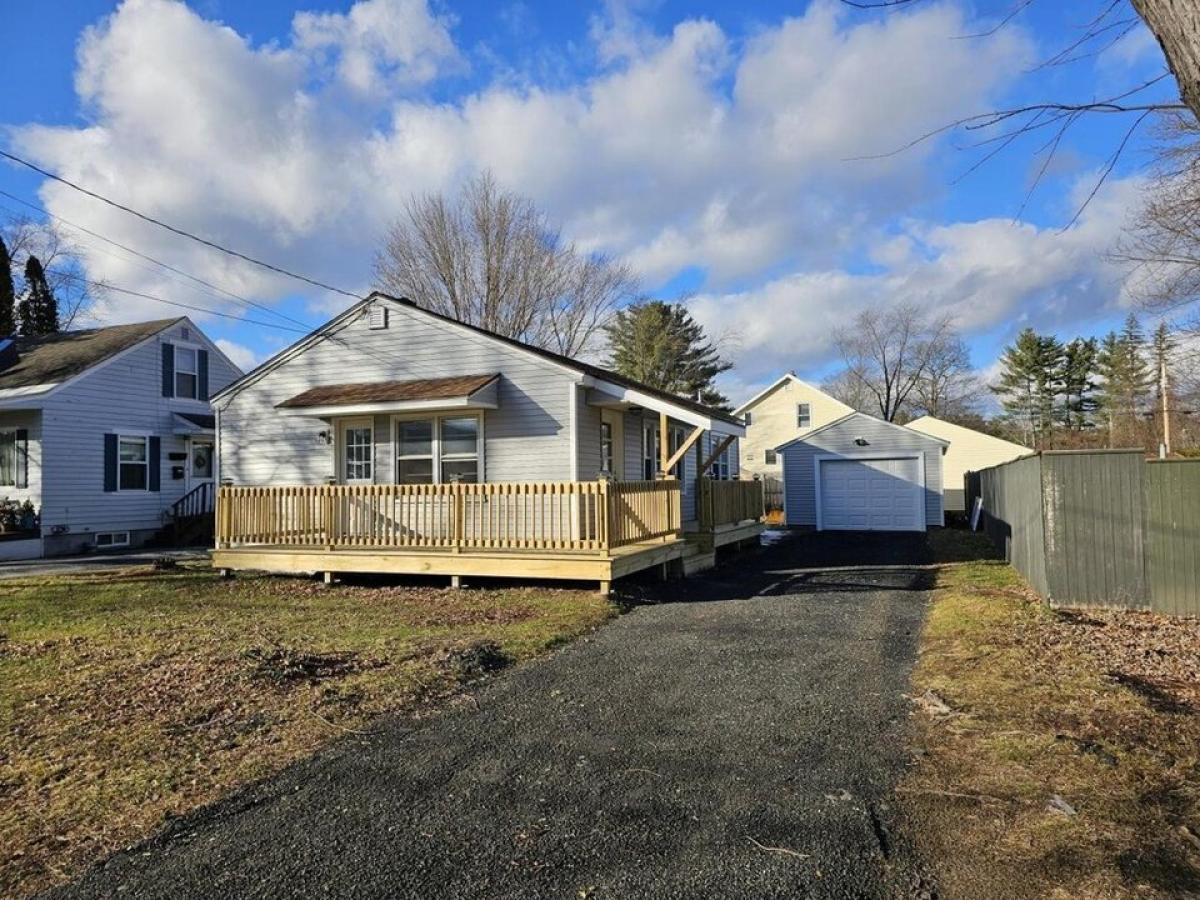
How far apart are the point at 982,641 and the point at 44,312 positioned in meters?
34.1

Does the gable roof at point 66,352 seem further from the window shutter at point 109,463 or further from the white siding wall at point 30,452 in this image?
the window shutter at point 109,463

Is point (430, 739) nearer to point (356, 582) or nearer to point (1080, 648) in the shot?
point (1080, 648)

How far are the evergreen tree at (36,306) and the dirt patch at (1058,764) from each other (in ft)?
109

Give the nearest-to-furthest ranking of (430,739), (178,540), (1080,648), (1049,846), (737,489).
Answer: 1. (1049,846)
2. (430,739)
3. (1080,648)
4. (737,489)
5. (178,540)

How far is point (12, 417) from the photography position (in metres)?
17.3

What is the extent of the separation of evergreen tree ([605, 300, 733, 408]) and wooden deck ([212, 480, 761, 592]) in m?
30.0

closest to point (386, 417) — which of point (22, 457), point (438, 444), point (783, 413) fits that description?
point (438, 444)

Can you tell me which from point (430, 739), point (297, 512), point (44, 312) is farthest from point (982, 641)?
point (44, 312)

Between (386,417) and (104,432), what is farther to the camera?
(104,432)

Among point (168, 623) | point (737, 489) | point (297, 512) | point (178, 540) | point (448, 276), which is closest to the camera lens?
point (168, 623)

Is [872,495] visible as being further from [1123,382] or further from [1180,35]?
[1123,382]

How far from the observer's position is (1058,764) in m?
3.91

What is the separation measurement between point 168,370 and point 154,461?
8.00 ft

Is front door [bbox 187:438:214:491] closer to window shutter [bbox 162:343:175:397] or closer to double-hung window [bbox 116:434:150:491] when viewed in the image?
double-hung window [bbox 116:434:150:491]
